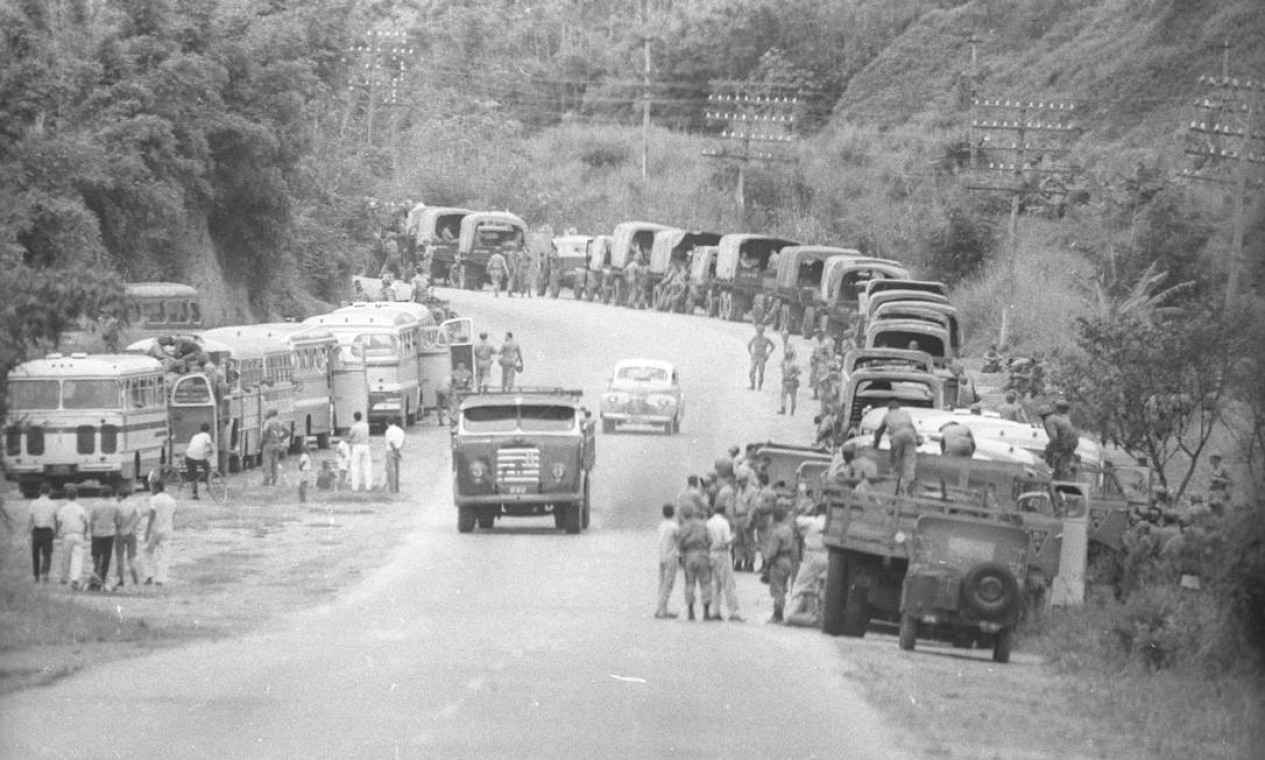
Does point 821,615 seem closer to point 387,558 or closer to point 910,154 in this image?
point 387,558

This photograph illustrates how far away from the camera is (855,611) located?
24547 millimetres

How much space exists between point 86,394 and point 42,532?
9.85 m

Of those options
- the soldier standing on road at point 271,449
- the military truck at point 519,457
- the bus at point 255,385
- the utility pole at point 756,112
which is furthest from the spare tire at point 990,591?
the utility pole at point 756,112

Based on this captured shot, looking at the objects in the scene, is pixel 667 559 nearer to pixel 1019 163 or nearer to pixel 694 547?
pixel 694 547

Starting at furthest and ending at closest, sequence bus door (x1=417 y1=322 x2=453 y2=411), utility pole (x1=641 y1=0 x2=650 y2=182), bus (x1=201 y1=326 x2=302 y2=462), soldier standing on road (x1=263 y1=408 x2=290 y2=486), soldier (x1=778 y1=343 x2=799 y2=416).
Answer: utility pole (x1=641 y1=0 x2=650 y2=182) → bus door (x1=417 y1=322 x2=453 y2=411) → soldier (x1=778 y1=343 x2=799 y2=416) → bus (x1=201 y1=326 x2=302 y2=462) → soldier standing on road (x1=263 y1=408 x2=290 y2=486)

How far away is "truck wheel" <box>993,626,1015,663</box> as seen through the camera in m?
23.5

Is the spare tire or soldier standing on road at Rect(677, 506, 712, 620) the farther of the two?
soldier standing on road at Rect(677, 506, 712, 620)

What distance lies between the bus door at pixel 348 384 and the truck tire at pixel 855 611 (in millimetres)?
23354

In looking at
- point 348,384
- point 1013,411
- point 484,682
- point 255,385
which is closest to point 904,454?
point 484,682

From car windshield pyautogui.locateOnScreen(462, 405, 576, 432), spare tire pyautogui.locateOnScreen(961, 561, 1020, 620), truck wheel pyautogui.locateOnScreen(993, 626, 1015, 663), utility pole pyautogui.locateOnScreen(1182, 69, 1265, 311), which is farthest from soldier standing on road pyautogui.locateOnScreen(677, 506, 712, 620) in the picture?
utility pole pyautogui.locateOnScreen(1182, 69, 1265, 311)

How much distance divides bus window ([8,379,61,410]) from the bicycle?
6.97 ft

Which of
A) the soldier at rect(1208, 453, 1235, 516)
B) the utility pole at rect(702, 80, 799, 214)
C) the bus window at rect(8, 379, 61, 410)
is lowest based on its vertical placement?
the soldier at rect(1208, 453, 1235, 516)

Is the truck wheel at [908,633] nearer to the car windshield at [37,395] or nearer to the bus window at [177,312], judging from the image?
the car windshield at [37,395]

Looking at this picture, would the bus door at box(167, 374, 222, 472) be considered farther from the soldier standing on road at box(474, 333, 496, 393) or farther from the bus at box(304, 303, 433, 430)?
the soldier standing on road at box(474, 333, 496, 393)
